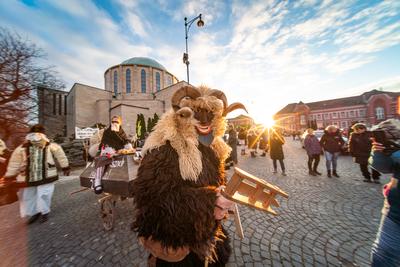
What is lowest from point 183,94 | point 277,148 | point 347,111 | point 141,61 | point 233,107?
point 277,148

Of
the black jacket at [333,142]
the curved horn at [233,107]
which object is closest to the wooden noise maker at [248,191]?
the curved horn at [233,107]

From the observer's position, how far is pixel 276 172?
268 inches

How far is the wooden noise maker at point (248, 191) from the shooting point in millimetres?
1080

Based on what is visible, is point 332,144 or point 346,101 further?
point 346,101

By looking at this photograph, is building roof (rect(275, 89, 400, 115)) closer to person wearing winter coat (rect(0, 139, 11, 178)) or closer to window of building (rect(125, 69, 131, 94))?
window of building (rect(125, 69, 131, 94))

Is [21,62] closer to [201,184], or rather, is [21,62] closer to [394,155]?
[201,184]

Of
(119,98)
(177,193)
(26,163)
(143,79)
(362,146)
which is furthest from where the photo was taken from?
(143,79)

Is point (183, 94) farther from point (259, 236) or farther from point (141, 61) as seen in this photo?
point (141, 61)

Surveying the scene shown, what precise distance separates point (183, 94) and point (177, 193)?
963 millimetres

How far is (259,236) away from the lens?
8.87 ft

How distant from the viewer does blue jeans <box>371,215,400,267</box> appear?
125cm

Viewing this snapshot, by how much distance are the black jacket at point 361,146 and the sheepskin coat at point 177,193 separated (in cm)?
629

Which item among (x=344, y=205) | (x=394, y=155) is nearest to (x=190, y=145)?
(x=394, y=155)

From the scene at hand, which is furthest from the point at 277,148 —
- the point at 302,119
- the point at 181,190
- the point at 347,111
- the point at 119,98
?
the point at 302,119
